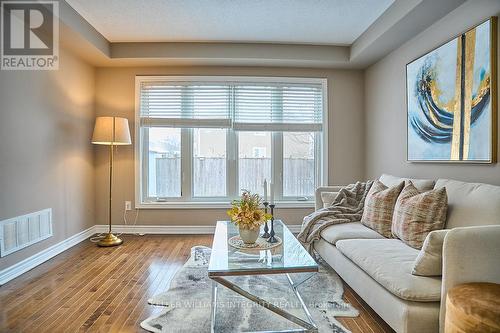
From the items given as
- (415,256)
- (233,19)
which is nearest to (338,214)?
(415,256)

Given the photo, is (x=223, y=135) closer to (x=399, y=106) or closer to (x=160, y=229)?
(x=160, y=229)

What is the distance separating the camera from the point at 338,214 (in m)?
2.96

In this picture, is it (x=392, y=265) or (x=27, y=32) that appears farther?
(x=27, y=32)

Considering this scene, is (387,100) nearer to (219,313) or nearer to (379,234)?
(379,234)

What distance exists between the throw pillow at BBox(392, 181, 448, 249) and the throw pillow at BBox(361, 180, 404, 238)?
22 cm

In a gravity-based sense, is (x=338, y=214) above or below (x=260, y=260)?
above

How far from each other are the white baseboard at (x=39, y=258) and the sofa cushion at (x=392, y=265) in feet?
9.66

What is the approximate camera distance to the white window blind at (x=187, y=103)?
4137 mm

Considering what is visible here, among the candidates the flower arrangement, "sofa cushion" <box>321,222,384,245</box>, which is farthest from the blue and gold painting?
the flower arrangement

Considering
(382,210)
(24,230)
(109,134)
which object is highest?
(109,134)

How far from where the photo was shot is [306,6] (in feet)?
9.57

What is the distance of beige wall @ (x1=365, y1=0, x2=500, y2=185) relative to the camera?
2328 millimetres

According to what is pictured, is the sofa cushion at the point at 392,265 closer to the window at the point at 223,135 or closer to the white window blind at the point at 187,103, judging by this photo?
the window at the point at 223,135

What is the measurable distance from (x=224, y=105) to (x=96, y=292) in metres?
2.81
